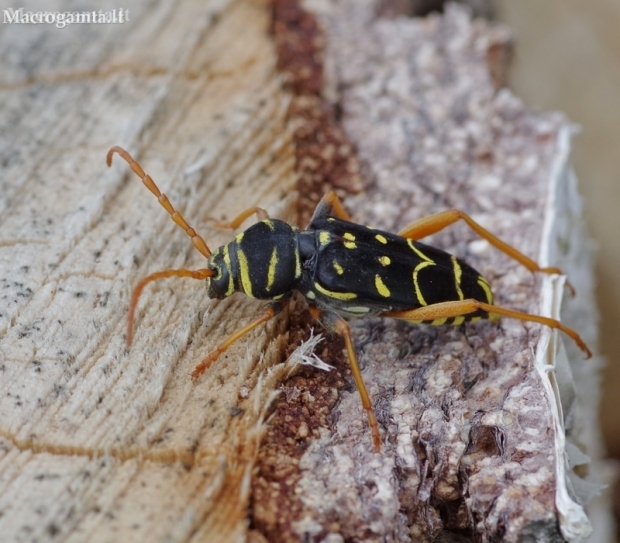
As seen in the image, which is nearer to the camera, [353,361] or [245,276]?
[353,361]

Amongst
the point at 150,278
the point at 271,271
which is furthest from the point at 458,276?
the point at 150,278

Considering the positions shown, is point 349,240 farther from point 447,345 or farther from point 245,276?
point 447,345

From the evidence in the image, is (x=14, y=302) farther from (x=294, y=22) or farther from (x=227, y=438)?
(x=294, y=22)

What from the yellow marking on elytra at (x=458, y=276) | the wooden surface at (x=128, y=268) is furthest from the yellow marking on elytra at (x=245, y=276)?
the yellow marking on elytra at (x=458, y=276)

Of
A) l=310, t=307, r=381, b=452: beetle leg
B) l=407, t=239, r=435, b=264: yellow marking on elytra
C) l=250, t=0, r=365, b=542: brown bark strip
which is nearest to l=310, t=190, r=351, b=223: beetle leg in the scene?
l=250, t=0, r=365, b=542: brown bark strip

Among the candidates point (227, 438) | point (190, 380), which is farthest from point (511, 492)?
point (190, 380)

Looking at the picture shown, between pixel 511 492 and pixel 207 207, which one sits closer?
pixel 511 492

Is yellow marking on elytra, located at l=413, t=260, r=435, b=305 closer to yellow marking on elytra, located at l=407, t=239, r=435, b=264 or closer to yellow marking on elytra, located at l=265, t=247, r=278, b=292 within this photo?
yellow marking on elytra, located at l=407, t=239, r=435, b=264
